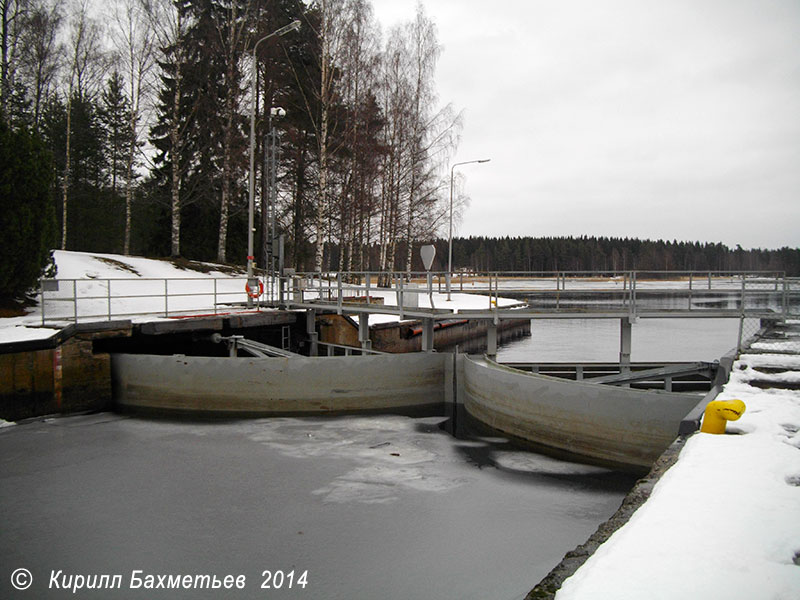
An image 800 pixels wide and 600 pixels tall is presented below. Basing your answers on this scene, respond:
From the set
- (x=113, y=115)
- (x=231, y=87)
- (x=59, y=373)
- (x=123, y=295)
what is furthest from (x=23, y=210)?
(x=113, y=115)

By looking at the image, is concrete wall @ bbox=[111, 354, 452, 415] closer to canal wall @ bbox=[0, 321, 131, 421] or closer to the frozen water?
canal wall @ bbox=[0, 321, 131, 421]

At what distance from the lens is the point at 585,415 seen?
10367 mm

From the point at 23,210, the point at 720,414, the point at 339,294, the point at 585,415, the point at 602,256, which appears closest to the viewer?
the point at 720,414

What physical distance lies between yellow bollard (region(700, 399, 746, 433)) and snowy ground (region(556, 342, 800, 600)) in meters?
0.13

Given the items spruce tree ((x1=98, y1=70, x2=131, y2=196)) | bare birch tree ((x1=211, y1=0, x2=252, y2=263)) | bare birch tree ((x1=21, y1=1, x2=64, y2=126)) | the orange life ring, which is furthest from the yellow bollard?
spruce tree ((x1=98, y1=70, x2=131, y2=196))

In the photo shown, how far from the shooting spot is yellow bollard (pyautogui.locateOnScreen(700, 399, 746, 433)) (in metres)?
5.79

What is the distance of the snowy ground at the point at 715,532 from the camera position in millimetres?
3322

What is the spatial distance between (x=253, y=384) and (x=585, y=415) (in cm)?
741

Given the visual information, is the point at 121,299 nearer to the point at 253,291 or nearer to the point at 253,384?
the point at 253,291

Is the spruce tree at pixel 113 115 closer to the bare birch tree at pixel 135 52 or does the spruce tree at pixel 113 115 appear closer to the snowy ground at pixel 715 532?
the bare birch tree at pixel 135 52

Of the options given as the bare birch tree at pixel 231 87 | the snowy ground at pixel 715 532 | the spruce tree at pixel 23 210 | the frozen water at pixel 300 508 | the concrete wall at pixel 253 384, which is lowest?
the frozen water at pixel 300 508

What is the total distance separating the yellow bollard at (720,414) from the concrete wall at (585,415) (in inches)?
139

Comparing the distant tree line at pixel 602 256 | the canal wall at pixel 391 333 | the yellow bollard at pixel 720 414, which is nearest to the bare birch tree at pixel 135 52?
the canal wall at pixel 391 333

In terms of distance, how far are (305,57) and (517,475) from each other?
27503mm
